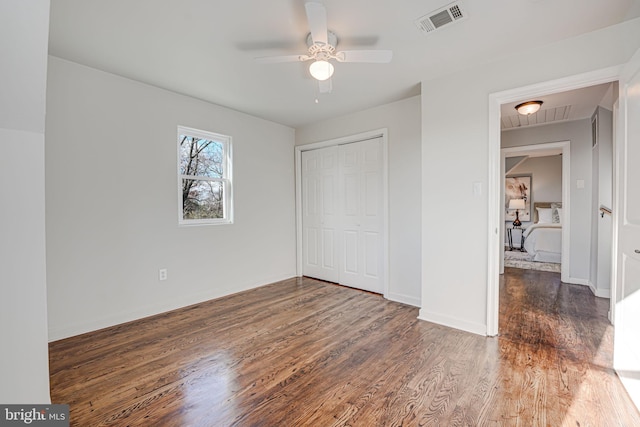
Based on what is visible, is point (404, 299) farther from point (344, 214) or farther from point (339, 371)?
point (339, 371)

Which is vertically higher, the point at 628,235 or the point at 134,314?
the point at 628,235

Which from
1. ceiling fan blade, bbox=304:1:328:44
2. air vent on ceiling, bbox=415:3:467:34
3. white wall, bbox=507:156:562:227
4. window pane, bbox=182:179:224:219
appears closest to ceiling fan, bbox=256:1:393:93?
ceiling fan blade, bbox=304:1:328:44

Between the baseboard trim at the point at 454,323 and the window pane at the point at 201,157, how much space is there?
2.92 metres

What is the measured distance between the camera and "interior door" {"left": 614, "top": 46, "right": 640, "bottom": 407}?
1589 millimetres

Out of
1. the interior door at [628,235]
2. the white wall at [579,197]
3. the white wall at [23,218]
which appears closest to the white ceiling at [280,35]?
the interior door at [628,235]

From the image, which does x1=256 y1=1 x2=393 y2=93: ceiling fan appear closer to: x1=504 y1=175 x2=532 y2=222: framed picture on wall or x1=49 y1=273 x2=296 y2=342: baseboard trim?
x1=49 y1=273 x2=296 y2=342: baseboard trim

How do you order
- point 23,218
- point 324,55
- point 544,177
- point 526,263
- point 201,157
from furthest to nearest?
1. point 544,177
2. point 526,263
3. point 201,157
4. point 324,55
5. point 23,218

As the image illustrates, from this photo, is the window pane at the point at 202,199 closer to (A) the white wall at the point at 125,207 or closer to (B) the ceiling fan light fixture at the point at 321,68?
(A) the white wall at the point at 125,207

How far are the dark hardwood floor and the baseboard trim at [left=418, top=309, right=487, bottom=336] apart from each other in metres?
0.08

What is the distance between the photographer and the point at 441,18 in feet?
6.17

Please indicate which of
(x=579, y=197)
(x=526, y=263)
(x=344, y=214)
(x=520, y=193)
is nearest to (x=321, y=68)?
(x=344, y=214)

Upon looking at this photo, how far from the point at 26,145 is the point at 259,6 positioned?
145cm

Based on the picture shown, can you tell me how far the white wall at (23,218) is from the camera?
1.12m

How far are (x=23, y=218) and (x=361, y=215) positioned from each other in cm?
323
